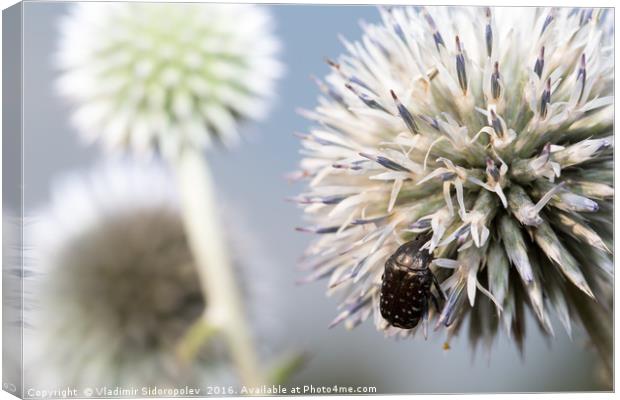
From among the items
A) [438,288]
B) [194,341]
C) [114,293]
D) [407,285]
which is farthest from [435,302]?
[114,293]

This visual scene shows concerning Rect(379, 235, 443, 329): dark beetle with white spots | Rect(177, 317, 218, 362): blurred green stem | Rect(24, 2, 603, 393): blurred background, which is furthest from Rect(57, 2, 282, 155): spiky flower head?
Rect(379, 235, 443, 329): dark beetle with white spots

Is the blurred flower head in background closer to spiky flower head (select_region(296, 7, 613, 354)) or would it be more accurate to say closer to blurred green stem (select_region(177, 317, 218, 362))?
blurred green stem (select_region(177, 317, 218, 362))

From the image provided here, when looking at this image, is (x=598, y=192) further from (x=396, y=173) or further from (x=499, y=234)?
(x=396, y=173)

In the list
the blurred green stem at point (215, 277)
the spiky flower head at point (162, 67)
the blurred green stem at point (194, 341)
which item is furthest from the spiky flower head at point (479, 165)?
the spiky flower head at point (162, 67)

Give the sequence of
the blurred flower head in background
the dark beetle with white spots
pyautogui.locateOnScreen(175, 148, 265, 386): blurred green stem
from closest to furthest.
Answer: the dark beetle with white spots < pyautogui.locateOnScreen(175, 148, 265, 386): blurred green stem < the blurred flower head in background

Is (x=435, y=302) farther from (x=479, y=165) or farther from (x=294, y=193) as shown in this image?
(x=294, y=193)

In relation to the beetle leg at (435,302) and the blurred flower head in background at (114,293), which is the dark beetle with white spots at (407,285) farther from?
the blurred flower head in background at (114,293)
